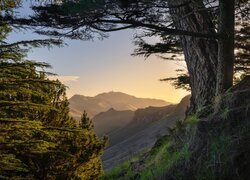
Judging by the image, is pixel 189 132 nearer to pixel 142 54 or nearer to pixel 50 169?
pixel 50 169

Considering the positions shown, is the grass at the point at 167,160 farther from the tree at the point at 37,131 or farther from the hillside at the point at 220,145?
the tree at the point at 37,131

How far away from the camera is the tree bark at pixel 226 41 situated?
7819 millimetres

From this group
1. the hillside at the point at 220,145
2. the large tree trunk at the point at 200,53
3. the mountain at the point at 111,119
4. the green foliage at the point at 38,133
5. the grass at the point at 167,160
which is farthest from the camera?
the mountain at the point at 111,119

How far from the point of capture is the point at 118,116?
13488 cm

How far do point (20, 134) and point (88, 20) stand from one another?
330 cm

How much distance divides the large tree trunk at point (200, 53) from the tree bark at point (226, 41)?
0.80m

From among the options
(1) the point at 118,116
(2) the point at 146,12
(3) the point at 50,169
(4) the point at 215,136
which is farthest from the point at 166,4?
(1) the point at 118,116

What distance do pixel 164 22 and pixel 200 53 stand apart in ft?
4.64

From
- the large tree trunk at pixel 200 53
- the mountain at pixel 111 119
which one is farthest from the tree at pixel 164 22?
the mountain at pixel 111 119

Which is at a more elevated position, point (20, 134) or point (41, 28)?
point (41, 28)

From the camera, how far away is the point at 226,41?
7828 mm

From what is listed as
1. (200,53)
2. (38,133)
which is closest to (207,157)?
(200,53)

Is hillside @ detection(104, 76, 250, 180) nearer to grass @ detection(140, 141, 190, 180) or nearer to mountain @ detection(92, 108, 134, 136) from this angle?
grass @ detection(140, 141, 190, 180)

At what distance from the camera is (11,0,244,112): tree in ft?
23.9
